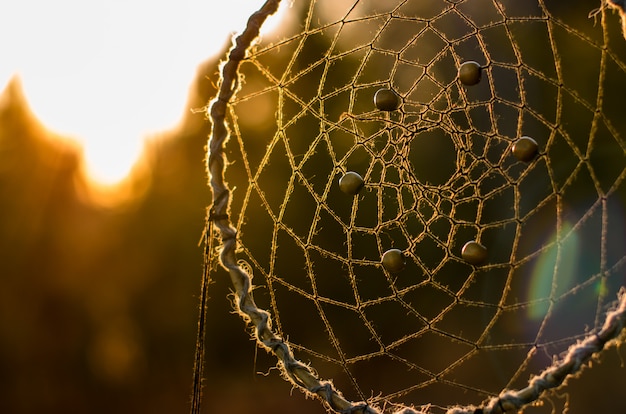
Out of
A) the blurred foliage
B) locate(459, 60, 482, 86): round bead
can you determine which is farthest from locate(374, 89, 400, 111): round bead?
the blurred foliage

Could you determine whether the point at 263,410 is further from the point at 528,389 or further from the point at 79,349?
the point at 528,389

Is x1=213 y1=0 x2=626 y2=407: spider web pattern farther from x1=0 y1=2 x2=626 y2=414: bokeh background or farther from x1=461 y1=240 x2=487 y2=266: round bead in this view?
x1=0 y1=2 x2=626 y2=414: bokeh background

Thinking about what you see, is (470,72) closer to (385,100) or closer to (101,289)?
(385,100)

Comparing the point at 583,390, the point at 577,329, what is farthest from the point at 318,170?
the point at 583,390

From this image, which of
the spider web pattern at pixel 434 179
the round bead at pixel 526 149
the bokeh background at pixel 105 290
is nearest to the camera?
the round bead at pixel 526 149

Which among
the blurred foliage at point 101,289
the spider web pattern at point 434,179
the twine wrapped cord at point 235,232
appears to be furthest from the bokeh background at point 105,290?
the twine wrapped cord at point 235,232

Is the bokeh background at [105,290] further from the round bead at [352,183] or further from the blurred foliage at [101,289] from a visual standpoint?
the round bead at [352,183]
